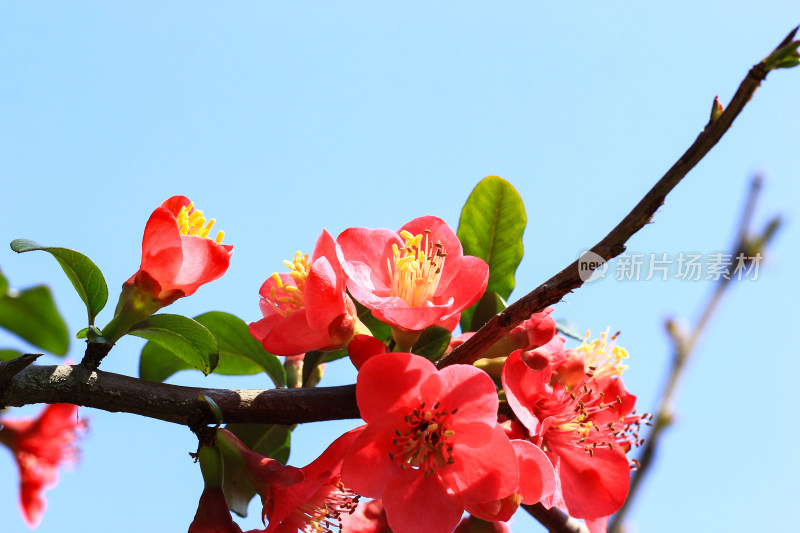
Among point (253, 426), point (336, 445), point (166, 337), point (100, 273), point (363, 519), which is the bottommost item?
point (363, 519)

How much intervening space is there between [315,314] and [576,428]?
1.83 ft

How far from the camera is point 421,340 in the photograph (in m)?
1.36

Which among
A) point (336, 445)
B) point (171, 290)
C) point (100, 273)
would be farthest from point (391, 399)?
point (100, 273)

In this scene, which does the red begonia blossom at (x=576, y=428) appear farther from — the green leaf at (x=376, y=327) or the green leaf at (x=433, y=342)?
the green leaf at (x=376, y=327)

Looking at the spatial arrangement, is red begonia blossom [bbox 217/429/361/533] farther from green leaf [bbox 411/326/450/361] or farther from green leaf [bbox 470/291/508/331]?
green leaf [bbox 470/291/508/331]

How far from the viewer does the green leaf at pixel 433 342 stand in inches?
53.2

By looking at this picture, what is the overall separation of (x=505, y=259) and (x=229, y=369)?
→ 74 cm

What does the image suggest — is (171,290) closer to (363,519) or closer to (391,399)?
(391,399)

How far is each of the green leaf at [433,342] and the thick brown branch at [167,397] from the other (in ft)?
0.54

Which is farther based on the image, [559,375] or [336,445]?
[559,375]

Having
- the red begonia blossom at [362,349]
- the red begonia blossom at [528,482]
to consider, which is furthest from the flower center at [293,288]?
the red begonia blossom at [528,482]

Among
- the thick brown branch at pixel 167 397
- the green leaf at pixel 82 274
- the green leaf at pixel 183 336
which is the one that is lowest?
the thick brown branch at pixel 167 397

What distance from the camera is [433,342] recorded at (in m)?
1.35

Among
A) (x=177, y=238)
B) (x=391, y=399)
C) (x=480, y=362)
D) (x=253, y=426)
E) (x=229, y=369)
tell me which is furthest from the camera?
(x=229, y=369)
